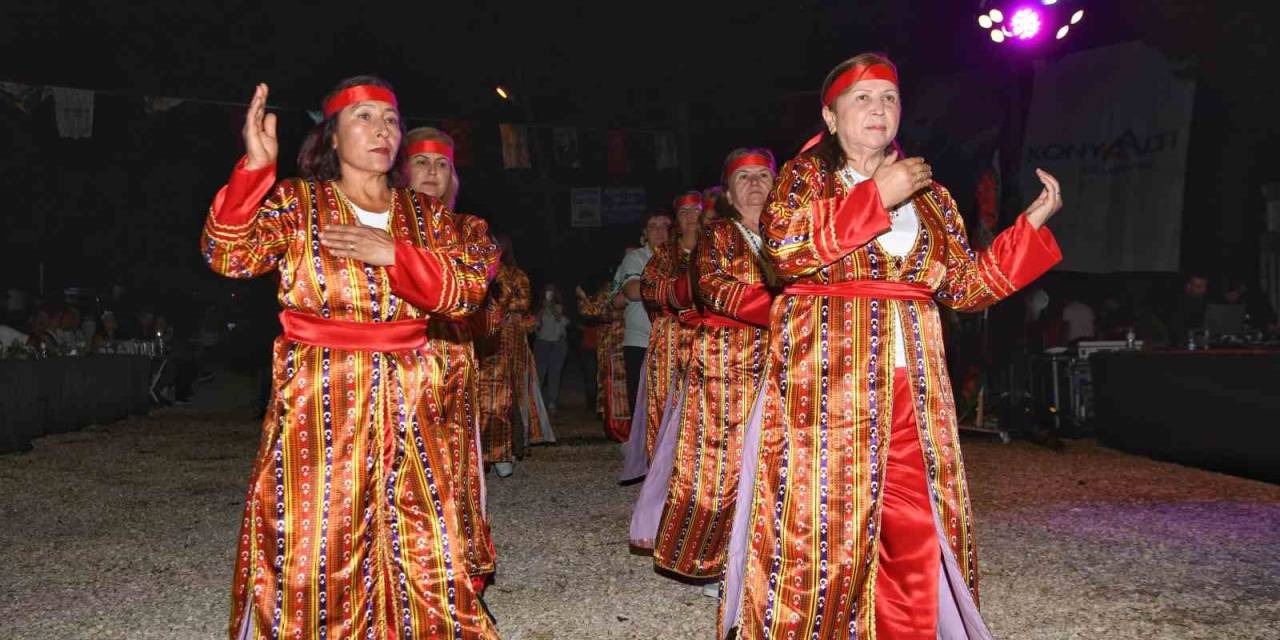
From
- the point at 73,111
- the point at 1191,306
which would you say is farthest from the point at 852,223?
the point at 73,111

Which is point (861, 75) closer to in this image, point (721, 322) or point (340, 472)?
point (340, 472)

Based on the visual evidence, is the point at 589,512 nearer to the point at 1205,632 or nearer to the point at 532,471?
the point at 532,471

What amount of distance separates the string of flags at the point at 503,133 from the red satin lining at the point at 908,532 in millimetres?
12016

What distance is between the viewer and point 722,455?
527 centimetres

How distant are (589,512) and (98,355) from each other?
848 centimetres

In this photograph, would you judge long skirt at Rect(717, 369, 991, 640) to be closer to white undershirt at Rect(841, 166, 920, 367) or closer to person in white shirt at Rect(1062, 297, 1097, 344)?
white undershirt at Rect(841, 166, 920, 367)

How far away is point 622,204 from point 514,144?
405 inches

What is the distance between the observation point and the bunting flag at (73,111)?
50.5ft

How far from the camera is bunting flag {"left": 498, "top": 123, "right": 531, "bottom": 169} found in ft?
62.7

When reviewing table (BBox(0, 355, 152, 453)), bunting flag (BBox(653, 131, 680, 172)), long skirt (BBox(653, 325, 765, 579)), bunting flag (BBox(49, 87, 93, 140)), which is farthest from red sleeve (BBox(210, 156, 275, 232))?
bunting flag (BBox(653, 131, 680, 172))

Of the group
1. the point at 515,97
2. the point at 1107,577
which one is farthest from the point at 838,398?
the point at 515,97

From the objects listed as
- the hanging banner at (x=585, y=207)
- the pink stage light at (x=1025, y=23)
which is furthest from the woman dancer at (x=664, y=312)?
the hanging banner at (x=585, y=207)

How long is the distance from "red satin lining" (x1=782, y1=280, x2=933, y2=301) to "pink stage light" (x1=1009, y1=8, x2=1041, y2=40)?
7.47 meters

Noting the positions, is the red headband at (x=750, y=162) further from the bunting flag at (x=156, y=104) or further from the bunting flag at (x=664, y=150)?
the bunting flag at (x=664, y=150)
